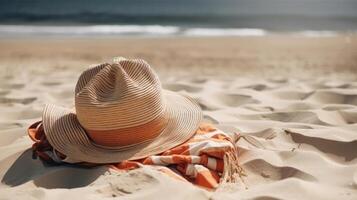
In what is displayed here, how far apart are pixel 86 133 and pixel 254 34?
12.3 meters

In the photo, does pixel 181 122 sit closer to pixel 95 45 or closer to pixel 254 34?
pixel 95 45

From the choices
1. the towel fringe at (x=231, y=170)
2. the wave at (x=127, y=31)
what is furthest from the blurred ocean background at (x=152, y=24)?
the towel fringe at (x=231, y=170)

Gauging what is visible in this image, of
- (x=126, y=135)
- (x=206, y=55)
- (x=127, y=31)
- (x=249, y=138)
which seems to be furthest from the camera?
(x=127, y=31)

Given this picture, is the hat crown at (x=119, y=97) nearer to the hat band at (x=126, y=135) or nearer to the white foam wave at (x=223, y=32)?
the hat band at (x=126, y=135)

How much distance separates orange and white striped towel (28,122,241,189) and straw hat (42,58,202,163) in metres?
0.05

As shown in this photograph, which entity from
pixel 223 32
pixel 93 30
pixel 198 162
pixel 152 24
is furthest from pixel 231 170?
pixel 152 24

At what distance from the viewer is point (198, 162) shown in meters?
2.51

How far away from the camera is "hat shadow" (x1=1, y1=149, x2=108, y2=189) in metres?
2.45

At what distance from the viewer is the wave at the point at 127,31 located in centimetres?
1470

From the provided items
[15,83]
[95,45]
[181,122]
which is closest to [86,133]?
[181,122]

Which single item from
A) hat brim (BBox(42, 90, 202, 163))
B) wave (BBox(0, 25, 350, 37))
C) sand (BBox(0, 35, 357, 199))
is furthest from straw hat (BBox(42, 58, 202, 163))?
wave (BBox(0, 25, 350, 37))

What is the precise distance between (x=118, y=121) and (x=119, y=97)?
0.12m

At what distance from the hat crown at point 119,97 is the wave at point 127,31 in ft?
38.7

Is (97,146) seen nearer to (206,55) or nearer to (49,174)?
(49,174)
